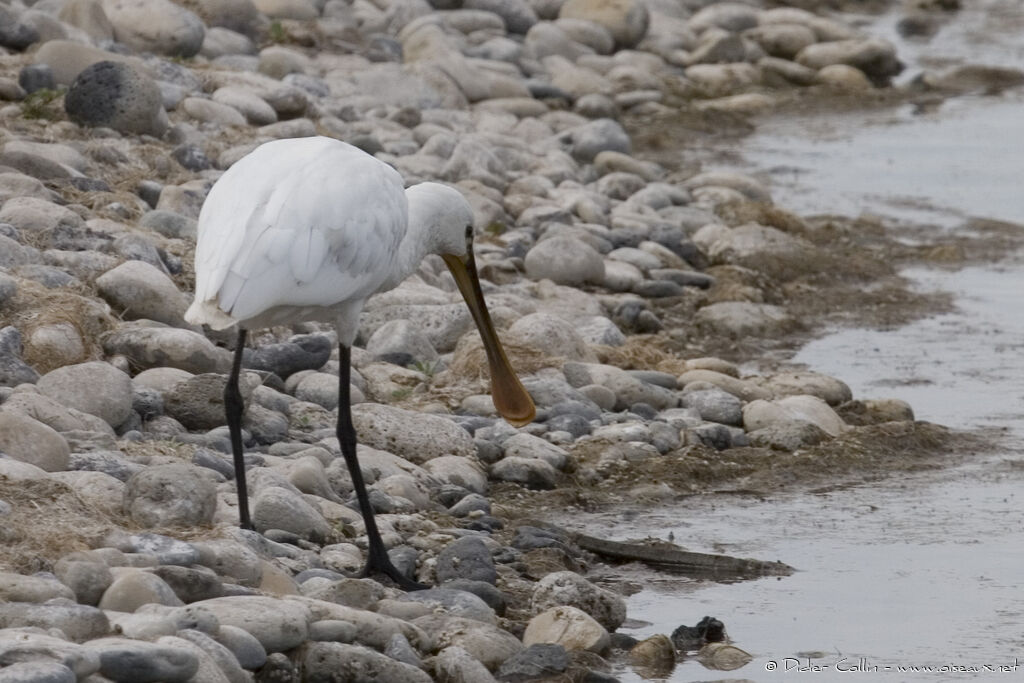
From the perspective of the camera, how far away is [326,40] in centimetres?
2020

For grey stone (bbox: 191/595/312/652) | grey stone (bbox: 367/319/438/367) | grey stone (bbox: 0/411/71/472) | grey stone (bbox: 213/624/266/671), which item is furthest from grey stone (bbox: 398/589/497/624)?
grey stone (bbox: 367/319/438/367)

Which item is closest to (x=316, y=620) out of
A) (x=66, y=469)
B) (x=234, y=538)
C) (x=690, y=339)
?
(x=234, y=538)

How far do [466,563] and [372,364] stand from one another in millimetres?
3242

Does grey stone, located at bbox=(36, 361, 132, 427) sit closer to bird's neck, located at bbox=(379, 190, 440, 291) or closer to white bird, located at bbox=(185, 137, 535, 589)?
white bird, located at bbox=(185, 137, 535, 589)

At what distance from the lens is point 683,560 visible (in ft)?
29.7

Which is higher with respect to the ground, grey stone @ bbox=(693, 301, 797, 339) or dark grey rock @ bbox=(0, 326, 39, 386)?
dark grey rock @ bbox=(0, 326, 39, 386)

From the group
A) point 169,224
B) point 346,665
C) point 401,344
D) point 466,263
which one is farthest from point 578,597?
point 169,224

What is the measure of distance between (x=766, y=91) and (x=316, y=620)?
18261 millimetres

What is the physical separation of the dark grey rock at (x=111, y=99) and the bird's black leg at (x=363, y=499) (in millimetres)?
5862

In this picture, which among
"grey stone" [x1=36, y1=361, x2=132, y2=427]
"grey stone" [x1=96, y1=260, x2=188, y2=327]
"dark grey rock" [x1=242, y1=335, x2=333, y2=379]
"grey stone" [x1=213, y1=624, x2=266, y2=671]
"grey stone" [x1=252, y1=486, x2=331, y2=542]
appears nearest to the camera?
"grey stone" [x1=213, y1=624, x2=266, y2=671]

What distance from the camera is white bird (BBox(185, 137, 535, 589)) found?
7.68 m

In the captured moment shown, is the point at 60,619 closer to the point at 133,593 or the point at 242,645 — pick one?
the point at 133,593

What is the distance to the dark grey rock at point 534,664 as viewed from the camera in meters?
7.27

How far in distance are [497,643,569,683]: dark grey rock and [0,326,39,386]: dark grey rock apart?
3.19 m
